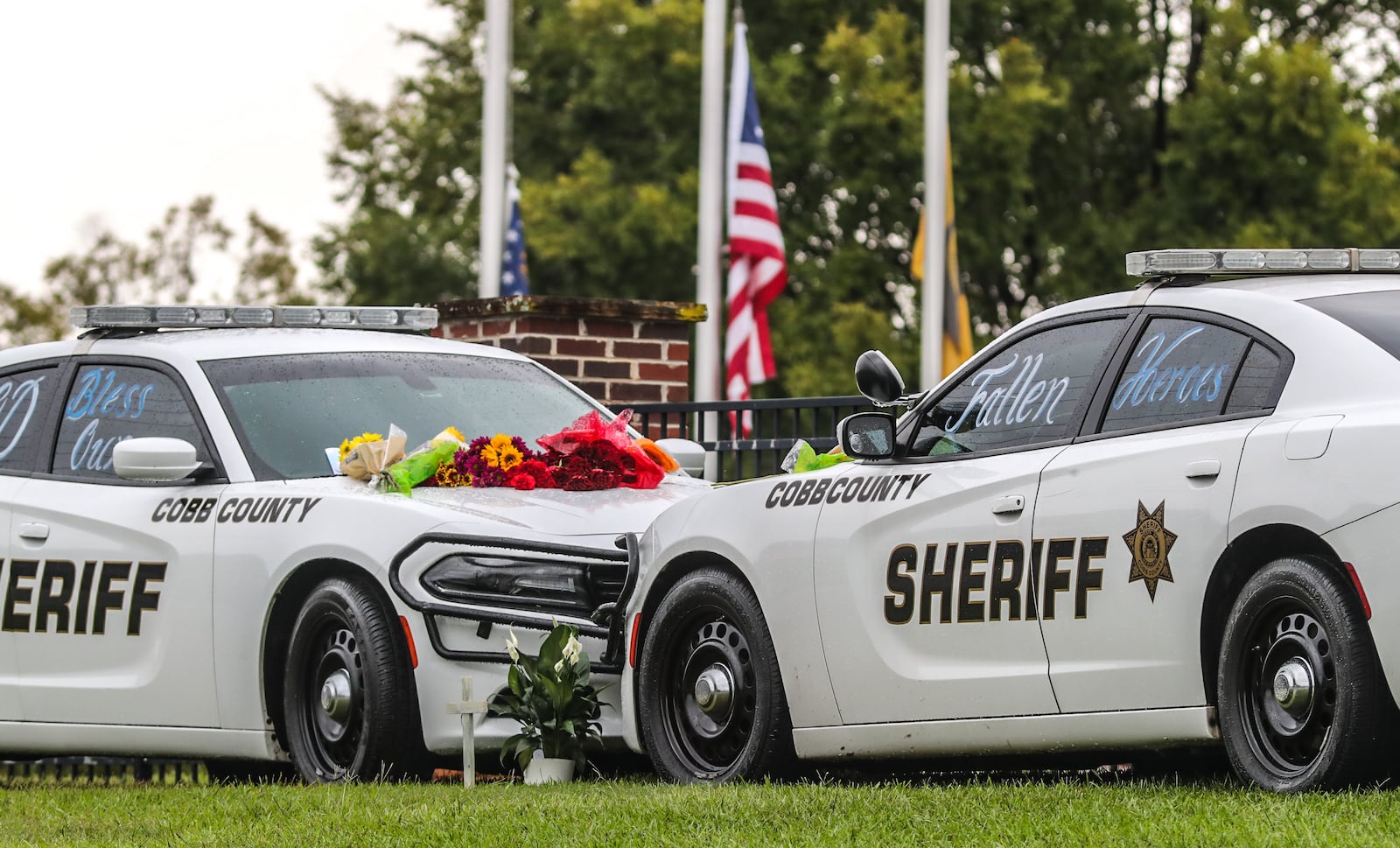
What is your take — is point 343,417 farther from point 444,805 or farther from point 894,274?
point 894,274

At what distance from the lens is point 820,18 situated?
33.2 meters

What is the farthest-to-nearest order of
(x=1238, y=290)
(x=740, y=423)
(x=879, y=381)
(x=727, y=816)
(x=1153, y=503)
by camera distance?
1. (x=740, y=423)
2. (x=879, y=381)
3. (x=1238, y=290)
4. (x=1153, y=503)
5. (x=727, y=816)

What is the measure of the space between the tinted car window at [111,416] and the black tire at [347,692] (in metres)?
1.08

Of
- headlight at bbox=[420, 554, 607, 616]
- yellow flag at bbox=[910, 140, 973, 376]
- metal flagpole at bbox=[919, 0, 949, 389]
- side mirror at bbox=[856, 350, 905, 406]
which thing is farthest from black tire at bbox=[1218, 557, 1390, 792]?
yellow flag at bbox=[910, 140, 973, 376]

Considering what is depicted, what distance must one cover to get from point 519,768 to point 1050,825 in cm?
295

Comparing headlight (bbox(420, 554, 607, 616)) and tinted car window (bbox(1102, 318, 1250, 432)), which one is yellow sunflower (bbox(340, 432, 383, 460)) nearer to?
headlight (bbox(420, 554, 607, 616))

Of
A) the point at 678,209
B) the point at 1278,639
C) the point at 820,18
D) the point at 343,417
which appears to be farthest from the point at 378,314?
the point at 820,18

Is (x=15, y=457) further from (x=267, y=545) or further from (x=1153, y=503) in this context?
(x=1153, y=503)

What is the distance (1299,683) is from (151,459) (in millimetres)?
4499

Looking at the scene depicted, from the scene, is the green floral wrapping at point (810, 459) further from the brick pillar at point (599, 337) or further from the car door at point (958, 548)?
the brick pillar at point (599, 337)

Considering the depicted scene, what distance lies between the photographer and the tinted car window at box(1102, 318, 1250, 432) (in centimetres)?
625

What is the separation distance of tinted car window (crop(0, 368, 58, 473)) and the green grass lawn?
2.37 meters

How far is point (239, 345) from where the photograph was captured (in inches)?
364

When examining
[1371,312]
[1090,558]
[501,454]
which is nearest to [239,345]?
[501,454]
